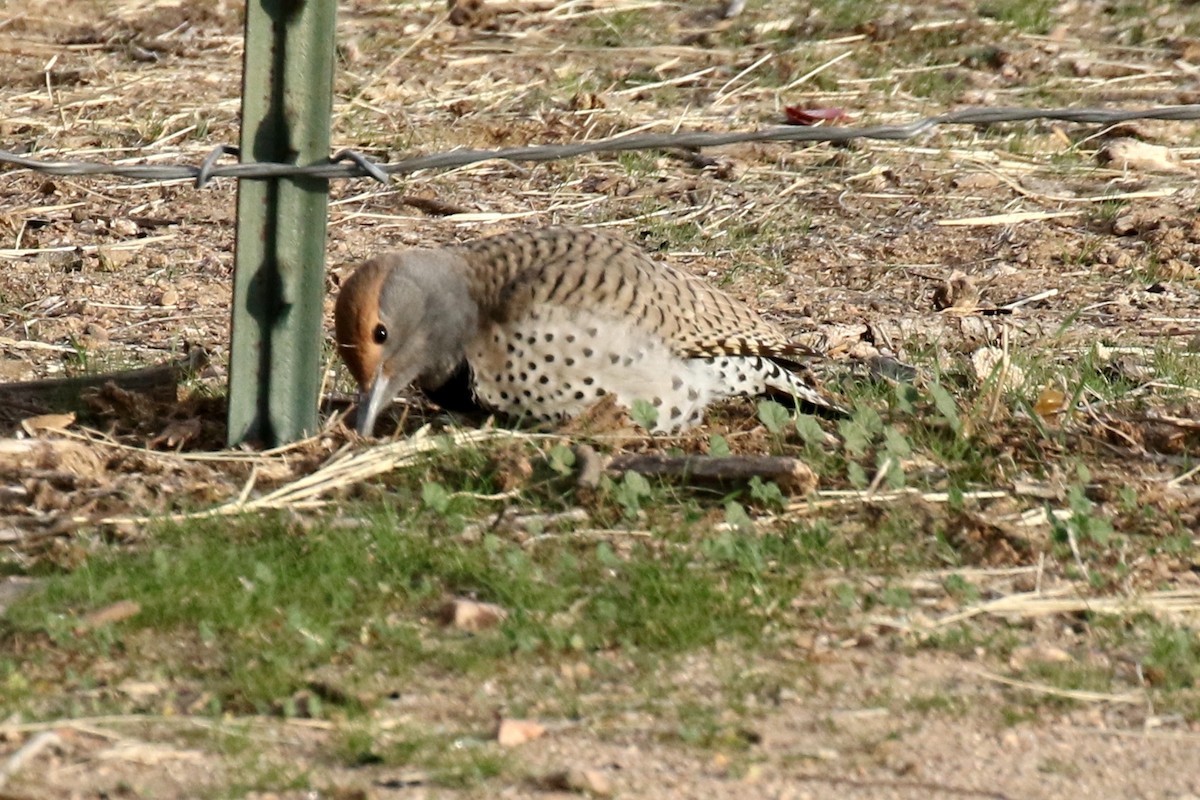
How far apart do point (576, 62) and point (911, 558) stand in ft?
18.9

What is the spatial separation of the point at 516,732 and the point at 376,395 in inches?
79.3

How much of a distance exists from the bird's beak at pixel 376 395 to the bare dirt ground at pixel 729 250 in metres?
0.09

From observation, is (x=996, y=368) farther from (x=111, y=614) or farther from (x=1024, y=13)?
(x=1024, y=13)

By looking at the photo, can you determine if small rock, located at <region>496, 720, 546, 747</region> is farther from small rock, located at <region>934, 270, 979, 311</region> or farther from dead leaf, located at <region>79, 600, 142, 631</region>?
small rock, located at <region>934, 270, 979, 311</region>

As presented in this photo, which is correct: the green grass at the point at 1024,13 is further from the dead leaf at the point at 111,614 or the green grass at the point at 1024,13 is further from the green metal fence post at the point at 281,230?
the dead leaf at the point at 111,614

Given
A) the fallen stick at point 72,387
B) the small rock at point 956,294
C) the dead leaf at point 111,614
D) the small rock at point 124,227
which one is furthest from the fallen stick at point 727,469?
the small rock at point 124,227

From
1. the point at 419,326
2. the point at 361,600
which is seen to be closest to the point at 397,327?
the point at 419,326

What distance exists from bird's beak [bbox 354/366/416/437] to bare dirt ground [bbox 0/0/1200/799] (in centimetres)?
9

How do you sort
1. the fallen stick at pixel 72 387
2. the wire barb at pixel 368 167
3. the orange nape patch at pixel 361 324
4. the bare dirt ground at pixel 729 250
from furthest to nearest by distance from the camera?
the fallen stick at pixel 72 387 < the orange nape patch at pixel 361 324 < the wire barb at pixel 368 167 < the bare dirt ground at pixel 729 250

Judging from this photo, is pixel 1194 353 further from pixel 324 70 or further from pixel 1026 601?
pixel 324 70

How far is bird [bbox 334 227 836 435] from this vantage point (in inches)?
208

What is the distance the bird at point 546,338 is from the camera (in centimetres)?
529

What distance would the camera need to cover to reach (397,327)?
17.2 ft

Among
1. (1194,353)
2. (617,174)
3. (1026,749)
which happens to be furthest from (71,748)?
(617,174)
